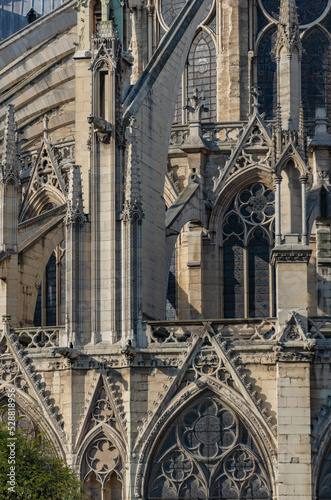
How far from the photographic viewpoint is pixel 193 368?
33.6 metres

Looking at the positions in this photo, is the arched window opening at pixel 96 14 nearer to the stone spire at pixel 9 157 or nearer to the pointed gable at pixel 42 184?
the stone spire at pixel 9 157

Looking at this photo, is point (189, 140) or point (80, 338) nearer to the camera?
point (80, 338)

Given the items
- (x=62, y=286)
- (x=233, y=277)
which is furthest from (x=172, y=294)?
(x=62, y=286)

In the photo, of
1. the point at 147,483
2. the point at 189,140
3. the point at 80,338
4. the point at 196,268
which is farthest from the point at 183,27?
the point at 147,483

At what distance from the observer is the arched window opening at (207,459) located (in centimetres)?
3319

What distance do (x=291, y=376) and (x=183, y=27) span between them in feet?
34.9

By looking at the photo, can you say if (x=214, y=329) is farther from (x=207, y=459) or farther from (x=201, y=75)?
(x=201, y=75)

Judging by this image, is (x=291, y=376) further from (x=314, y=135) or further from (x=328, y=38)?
(x=328, y=38)

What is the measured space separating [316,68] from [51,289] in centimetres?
1012

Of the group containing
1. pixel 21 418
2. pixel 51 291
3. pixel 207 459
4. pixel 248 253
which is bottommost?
pixel 207 459

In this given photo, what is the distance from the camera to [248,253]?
1625 inches

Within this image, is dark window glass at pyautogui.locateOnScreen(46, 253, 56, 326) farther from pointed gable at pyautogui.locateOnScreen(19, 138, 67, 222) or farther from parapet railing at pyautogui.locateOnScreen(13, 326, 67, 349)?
parapet railing at pyautogui.locateOnScreen(13, 326, 67, 349)

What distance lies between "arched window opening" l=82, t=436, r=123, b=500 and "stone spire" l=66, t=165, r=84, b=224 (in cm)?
478

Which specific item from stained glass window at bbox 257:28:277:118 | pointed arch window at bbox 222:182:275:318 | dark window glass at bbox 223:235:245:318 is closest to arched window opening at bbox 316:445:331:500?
pointed arch window at bbox 222:182:275:318
